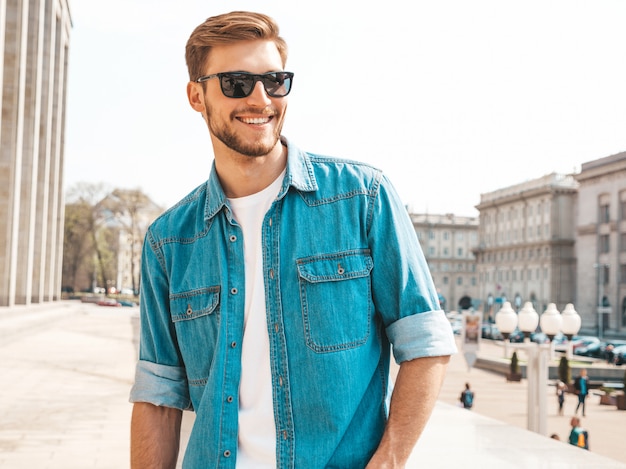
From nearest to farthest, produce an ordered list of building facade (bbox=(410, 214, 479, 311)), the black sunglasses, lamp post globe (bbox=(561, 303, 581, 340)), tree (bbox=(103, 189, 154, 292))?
the black sunglasses < lamp post globe (bbox=(561, 303, 581, 340)) < tree (bbox=(103, 189, 154, 292)) < building facade (bbox=(410, 214, 479, 311))

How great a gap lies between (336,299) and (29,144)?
98.9 feet

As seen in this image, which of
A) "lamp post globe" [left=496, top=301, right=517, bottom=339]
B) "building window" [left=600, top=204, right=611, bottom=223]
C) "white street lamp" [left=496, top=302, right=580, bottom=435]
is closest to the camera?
"white street lamp" [left=496, top=302, right=580, bottom=435]

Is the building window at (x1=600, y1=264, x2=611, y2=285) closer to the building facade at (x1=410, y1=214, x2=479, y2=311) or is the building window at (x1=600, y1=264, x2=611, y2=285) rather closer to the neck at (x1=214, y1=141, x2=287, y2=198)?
the building facade at (x1=410, y1=214, x2=479, y2=311)

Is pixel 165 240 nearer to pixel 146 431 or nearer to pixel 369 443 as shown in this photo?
pixel 146 431

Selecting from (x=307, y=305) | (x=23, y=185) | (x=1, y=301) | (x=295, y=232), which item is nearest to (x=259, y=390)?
(x=307, y=305)

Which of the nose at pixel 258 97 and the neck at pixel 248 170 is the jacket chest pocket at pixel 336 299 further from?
the nose at pixel 258 97

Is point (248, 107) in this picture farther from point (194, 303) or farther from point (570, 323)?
point (570, 323)

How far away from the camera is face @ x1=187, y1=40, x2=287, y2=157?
82.8 inches

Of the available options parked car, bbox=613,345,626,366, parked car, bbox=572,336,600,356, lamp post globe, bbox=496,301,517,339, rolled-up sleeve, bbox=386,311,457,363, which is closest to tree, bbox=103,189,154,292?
parked car, bbox=572,336,600,356

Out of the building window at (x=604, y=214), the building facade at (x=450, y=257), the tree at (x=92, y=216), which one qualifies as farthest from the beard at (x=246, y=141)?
the building facade at (x=450, y=257)

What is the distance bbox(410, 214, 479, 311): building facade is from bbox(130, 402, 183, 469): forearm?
113 meters

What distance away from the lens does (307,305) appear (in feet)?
6.58

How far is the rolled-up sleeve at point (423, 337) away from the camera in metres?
1.93

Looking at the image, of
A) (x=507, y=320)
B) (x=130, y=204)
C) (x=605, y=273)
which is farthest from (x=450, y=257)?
(x=507, y=320)
